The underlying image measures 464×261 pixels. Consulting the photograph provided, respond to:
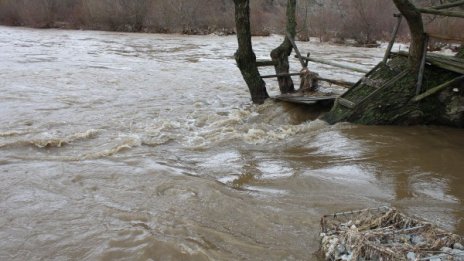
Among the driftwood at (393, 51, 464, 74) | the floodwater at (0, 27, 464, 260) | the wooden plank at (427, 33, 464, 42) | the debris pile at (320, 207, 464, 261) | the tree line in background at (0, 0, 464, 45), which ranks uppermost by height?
the tree line in background at (0, 0, 464, 45)

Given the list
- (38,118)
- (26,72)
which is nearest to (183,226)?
(38,118)

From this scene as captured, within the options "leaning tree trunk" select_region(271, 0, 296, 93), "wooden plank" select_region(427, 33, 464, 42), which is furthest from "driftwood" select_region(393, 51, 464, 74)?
"leaning tree trunk" select_region(271, 0, 296, 93)

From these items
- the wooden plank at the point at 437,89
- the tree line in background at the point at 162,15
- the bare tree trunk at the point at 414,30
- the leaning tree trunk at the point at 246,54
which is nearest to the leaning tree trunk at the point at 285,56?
the leaning tree trunk at the point at 246,54

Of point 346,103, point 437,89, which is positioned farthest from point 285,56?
point 437,89

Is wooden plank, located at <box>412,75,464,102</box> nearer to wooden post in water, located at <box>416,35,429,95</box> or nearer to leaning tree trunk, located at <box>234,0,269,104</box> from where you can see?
wooden post in water, located at <box>416,35,429,95</box>

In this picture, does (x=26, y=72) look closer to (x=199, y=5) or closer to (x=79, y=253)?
(x=79, y=253)

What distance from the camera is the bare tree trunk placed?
24.8 feet

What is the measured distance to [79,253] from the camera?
4105 millimetres

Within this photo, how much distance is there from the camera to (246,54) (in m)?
10.5

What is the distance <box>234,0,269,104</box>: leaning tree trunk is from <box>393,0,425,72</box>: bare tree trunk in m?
3.74

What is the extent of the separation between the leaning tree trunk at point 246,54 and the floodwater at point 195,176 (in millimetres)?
442

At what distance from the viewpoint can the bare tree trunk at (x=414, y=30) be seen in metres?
7.57

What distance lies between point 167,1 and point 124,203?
37.2 meters

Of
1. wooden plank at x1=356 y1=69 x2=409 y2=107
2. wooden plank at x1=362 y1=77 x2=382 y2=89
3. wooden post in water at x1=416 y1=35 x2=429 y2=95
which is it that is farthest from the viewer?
wooden plank at x1=362 y1=77 x2=382 y2=89
